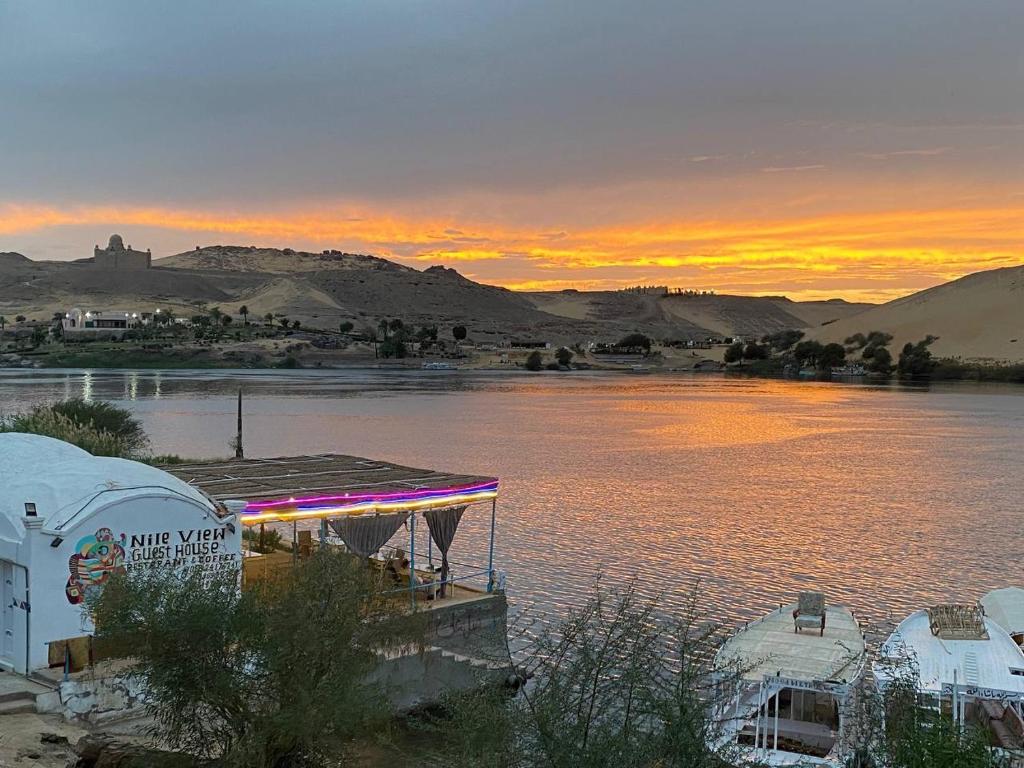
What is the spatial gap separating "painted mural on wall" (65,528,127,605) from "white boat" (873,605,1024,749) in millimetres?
12740

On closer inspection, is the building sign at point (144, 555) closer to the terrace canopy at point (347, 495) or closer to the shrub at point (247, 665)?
the terrace canopy at point (347, 495)

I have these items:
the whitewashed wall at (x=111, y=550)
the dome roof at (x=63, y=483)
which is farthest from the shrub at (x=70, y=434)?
the whitewashed wall at (x=111, y=550)

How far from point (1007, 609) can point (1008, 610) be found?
8 cm

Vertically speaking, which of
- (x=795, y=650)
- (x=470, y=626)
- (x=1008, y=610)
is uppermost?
(x=795, y=650)

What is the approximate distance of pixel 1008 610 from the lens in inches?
966

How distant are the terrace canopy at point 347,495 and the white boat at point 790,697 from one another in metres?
6.55

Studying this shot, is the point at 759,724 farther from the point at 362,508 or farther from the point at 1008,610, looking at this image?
the point at 1008,610

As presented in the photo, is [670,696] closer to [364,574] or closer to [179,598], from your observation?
[364,574]

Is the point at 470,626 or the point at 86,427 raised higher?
the point at 86,427

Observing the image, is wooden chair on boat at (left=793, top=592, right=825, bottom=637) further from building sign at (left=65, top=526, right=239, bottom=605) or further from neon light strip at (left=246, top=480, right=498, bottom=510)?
building sign at (left=65, top=526, right=239, bottom=605)

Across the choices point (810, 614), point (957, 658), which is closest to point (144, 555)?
point (810, 614)

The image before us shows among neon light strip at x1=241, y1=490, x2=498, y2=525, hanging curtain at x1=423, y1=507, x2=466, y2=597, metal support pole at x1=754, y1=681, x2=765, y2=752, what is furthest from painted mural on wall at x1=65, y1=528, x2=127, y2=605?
metal support pole at x1=754, y1=681, x2=765, y2=752

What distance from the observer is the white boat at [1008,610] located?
23.2 m

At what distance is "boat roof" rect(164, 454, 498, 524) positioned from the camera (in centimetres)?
1894
